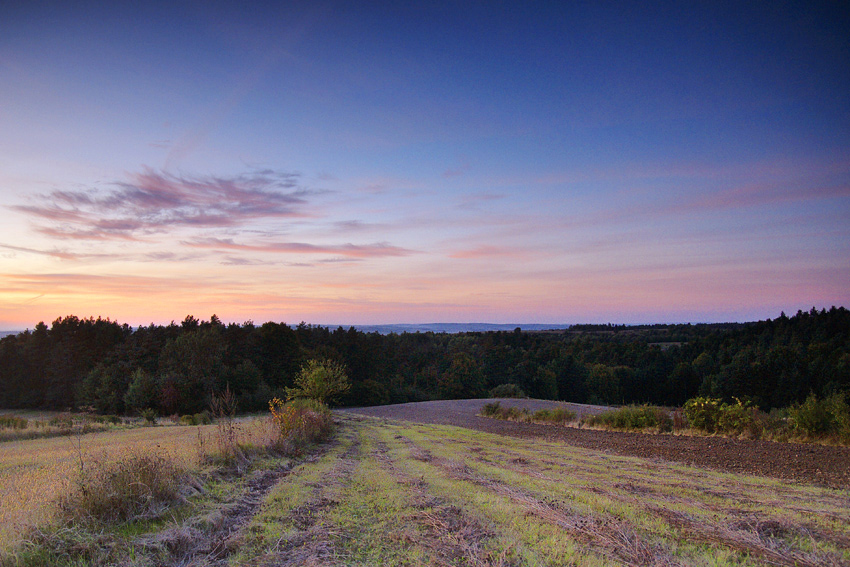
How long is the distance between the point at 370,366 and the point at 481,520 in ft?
197

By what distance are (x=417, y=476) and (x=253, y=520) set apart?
376cm

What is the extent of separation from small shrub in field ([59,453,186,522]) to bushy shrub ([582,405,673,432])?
16.8 m

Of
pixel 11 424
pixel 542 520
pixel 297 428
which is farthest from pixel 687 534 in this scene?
pixel 11 424

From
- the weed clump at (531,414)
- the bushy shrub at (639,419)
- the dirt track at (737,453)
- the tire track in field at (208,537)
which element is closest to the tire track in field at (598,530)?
the tire track in field at (208,537)

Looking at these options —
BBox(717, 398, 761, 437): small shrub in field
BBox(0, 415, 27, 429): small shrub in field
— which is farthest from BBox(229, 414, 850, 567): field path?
BBox(0, 415, 27, 429): small shrub in field

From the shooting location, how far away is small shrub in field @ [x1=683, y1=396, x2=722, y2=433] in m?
15.1

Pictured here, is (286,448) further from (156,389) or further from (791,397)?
(791,397)

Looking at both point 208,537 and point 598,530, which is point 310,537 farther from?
point 598,530

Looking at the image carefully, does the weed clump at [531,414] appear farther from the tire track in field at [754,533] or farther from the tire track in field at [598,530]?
the tire track in field at [754,533]

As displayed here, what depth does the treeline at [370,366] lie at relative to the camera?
152 ft

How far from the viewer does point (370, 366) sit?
6419 cm

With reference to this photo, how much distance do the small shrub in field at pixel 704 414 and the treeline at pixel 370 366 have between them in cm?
2549

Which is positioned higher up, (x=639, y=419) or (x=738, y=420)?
(x=738, y=420)

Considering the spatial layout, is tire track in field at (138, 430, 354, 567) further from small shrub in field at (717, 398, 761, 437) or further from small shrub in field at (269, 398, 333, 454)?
small shrub in field at (717, 398, 761, 437)
